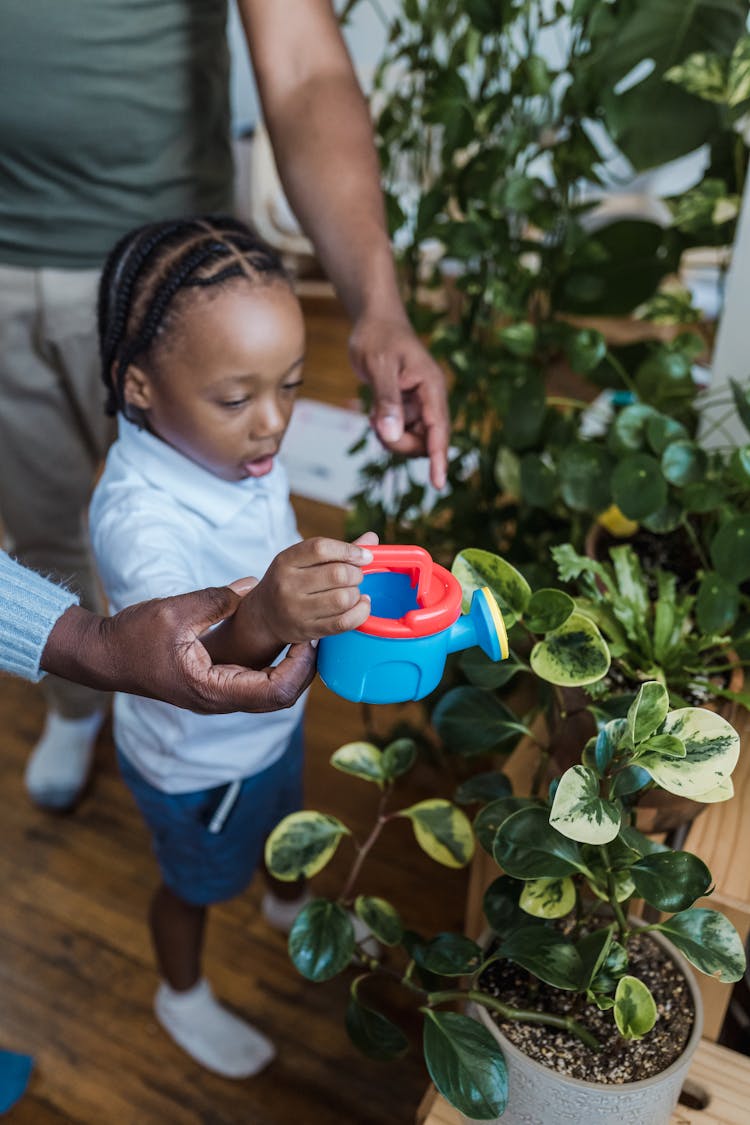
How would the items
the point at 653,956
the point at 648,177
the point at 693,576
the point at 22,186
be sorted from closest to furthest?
the point at 653,956 < the point at 693,576 < the point at 22,186 < the point at 648,177

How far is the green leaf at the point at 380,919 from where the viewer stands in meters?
0.80

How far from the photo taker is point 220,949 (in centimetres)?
148

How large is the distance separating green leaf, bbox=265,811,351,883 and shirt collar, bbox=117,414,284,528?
310mm

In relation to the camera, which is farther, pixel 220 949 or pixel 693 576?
pixel 220 949

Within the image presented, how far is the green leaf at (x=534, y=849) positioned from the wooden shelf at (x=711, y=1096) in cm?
27

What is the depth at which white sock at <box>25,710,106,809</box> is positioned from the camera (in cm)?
168

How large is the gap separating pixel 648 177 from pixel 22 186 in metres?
3.05

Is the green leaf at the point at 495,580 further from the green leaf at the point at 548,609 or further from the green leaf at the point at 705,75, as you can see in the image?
the green leaf at the point at 705,75

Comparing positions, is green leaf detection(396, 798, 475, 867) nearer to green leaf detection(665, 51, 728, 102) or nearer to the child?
the child

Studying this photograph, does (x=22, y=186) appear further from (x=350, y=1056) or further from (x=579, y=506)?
(x=350, y=1056)

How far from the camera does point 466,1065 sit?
→ 0.65 metres

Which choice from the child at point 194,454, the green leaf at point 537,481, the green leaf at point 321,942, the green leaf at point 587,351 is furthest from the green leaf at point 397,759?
the green leaf at point 587,351

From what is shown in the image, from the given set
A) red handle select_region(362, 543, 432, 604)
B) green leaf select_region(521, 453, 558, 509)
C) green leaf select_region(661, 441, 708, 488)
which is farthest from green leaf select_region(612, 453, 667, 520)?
red handle select_region(362, 543, 432, 604)

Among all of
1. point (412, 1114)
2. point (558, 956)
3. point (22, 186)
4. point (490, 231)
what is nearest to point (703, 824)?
point (558, 956)
